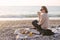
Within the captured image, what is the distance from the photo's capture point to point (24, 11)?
28.9ft

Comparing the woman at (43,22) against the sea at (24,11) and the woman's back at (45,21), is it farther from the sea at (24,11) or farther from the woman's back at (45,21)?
the sea at (24,11)

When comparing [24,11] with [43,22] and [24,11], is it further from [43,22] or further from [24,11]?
[43,22]

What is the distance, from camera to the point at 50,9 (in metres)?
8.96

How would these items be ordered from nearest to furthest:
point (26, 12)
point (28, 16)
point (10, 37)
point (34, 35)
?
point (34, 35) → point (10, 37) → point (28, 16) → point (26, 12)

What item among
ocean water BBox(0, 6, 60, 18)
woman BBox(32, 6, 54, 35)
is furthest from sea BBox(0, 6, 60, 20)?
woman BBox(32, 6, 54, 35)

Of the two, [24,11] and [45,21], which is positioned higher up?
[45,21]

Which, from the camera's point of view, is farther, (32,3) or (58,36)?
(32,3)

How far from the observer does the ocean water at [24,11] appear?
808cm

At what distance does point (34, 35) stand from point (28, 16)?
3.96 m

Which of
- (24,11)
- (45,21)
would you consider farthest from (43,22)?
(24,11)

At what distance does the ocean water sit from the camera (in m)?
8.08

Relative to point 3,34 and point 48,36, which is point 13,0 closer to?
point 3,34

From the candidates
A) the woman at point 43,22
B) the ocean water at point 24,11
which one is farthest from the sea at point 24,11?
the woman at point 43,22

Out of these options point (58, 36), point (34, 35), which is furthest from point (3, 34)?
point (58, 36)
